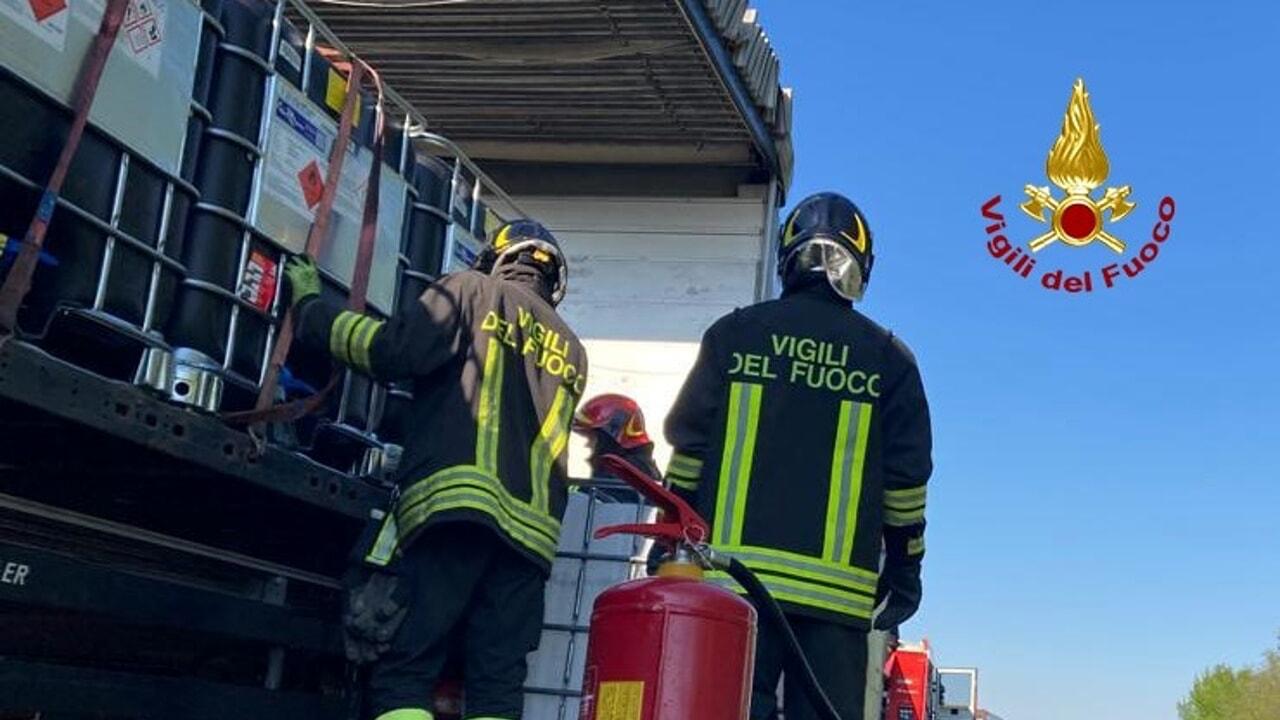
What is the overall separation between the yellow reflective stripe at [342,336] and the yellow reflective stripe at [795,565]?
1.17 metres

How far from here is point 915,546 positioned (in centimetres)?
404

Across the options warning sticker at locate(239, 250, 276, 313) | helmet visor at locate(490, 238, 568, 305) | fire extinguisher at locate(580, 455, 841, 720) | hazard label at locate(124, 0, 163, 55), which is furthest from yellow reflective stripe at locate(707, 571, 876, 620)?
hazard label at locate(124, 0, 163, 55)

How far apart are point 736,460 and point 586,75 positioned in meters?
2.72

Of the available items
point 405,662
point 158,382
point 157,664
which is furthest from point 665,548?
point 157,664

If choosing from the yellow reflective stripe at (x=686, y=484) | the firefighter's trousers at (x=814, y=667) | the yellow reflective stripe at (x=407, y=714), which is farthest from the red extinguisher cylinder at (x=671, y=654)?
the yellow reflective stripe at (x=686, y=484)

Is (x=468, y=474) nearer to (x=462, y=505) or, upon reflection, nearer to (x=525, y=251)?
(x=462, y=505)

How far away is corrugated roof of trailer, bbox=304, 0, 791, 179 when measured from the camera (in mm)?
5621

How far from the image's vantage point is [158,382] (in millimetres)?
3186

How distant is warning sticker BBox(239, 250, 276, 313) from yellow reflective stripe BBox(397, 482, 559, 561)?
2.25 feet

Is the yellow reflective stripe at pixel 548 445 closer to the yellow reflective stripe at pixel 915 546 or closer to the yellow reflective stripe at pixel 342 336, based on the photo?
the yellow reflective stripe at pixel 342 336

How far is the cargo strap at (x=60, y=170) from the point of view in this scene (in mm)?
2762

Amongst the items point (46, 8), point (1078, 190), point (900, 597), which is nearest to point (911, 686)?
point (1078, 190)

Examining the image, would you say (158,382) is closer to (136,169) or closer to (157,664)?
(136,169)

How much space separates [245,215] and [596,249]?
311cm
